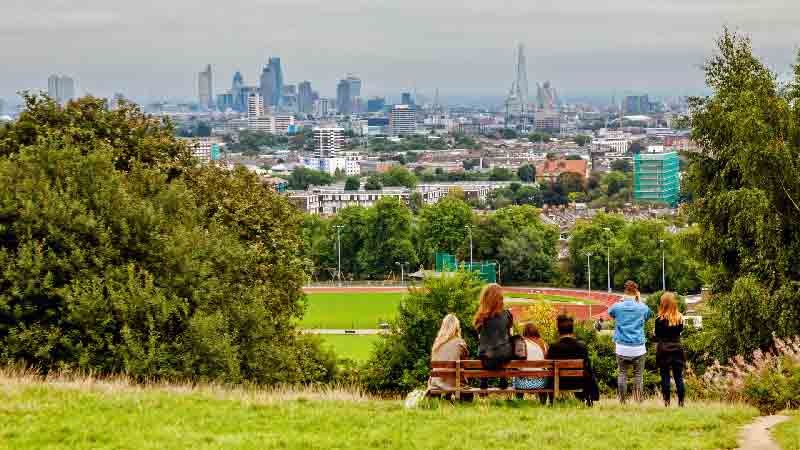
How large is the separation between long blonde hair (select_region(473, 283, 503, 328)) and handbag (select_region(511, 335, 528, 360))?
1.17 feet

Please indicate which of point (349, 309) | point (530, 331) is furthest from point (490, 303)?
point (349, 309)

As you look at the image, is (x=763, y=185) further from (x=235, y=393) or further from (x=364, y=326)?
(x=364, y=326)

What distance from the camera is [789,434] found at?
11.1 meters

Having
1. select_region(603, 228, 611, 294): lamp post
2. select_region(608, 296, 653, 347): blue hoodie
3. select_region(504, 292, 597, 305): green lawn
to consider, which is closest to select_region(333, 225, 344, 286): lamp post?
select_region(504, 292, 597, 305): green lawn

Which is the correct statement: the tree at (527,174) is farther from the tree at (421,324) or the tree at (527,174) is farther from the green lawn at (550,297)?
the tree at (421,324)

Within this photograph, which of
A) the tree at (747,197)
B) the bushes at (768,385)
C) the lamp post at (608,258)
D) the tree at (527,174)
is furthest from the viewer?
the tree at (527,174)

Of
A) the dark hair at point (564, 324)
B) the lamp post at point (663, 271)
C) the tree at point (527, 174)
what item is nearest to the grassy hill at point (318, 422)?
the dark hair at point (564, 324)

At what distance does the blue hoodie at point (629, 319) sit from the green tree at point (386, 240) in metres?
68.9

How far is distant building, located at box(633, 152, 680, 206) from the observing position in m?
156

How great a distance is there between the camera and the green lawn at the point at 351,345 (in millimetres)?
45825

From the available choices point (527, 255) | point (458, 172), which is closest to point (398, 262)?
point (527, 255)

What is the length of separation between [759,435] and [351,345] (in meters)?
38.8

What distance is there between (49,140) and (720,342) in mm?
11673

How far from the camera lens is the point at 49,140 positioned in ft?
68.3
